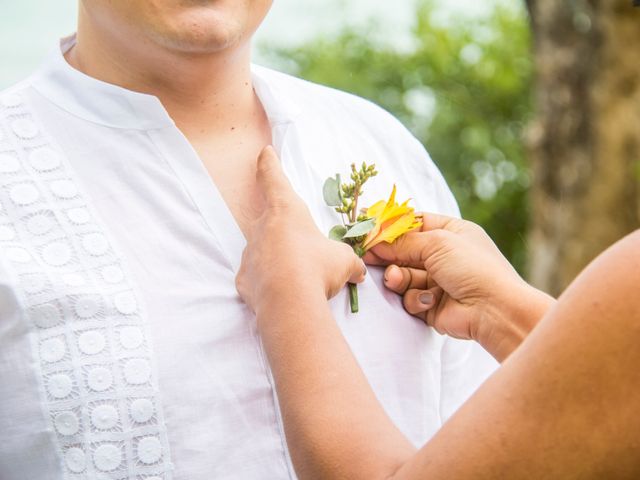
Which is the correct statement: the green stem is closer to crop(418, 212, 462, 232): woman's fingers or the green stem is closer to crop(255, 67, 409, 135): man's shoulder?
crop(418, 212, 462, 232): woman's fingers

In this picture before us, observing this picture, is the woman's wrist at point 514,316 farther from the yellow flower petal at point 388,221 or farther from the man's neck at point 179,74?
the man's neck at point 179,74

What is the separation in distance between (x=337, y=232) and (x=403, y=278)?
17 centimetres

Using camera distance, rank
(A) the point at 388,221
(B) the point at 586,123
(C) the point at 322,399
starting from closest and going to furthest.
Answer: (C) the point at 322,399 → (A) the point at 388,221 → (B) the point at 586,123

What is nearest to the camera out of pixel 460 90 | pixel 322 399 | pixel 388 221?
pixel 322 399

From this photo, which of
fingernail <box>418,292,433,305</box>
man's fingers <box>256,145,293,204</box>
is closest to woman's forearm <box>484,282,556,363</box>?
fingernail <box>418,292,433,305</box>

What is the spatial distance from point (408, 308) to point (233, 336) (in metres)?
0.41

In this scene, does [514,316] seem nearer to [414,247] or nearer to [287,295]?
[414,247]

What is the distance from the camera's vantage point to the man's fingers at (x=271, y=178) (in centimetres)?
213

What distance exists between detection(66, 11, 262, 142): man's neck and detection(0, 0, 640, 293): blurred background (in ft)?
12.1

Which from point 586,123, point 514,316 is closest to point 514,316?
point 514,316

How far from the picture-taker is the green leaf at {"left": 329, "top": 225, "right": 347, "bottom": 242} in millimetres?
2207

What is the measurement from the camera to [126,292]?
6.38ft

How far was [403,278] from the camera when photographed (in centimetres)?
225

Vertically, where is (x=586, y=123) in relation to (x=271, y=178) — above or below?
below
